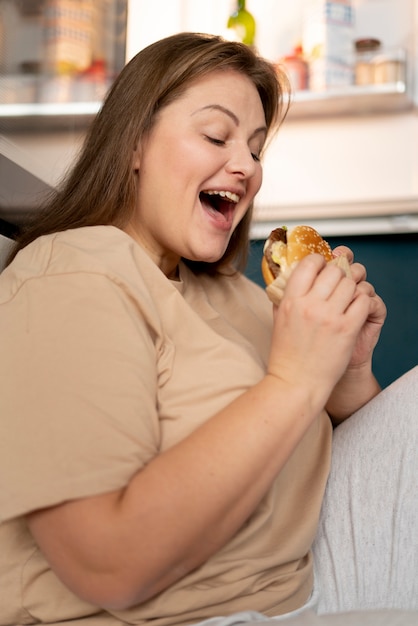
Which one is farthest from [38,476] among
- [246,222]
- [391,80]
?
[391,80]

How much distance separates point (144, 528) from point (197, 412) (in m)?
0.17

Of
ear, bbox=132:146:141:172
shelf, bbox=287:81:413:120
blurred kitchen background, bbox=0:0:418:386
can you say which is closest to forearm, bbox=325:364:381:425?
ear, bbox=132:146:141:172

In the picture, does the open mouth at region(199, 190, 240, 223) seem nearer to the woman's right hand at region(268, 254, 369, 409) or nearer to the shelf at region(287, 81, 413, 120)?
the woman's right hand at region(268, 254, 369, 409)

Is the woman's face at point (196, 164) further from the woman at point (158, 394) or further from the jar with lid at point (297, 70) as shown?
the jar with lid at point (297, 70)

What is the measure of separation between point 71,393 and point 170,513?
15cm

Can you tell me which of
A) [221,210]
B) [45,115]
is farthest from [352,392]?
[45,115]

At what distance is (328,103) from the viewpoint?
86.2 inches

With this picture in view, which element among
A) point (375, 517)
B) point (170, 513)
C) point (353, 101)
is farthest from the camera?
point (353, 101)

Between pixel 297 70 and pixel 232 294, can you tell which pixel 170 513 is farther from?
pixel 297 70

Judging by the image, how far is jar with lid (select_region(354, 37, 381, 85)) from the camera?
2234mm

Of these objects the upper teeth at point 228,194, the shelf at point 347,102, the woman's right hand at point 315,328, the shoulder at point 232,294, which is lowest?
the shoulder at point 232,294

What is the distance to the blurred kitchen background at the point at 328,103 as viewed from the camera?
194 cm

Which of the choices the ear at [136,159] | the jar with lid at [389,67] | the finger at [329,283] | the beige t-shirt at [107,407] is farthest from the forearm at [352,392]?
the jar with lid at [389,67]

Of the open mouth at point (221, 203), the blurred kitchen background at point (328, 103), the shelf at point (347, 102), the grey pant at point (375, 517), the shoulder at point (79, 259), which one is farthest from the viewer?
the shelf at point (347, 102)
